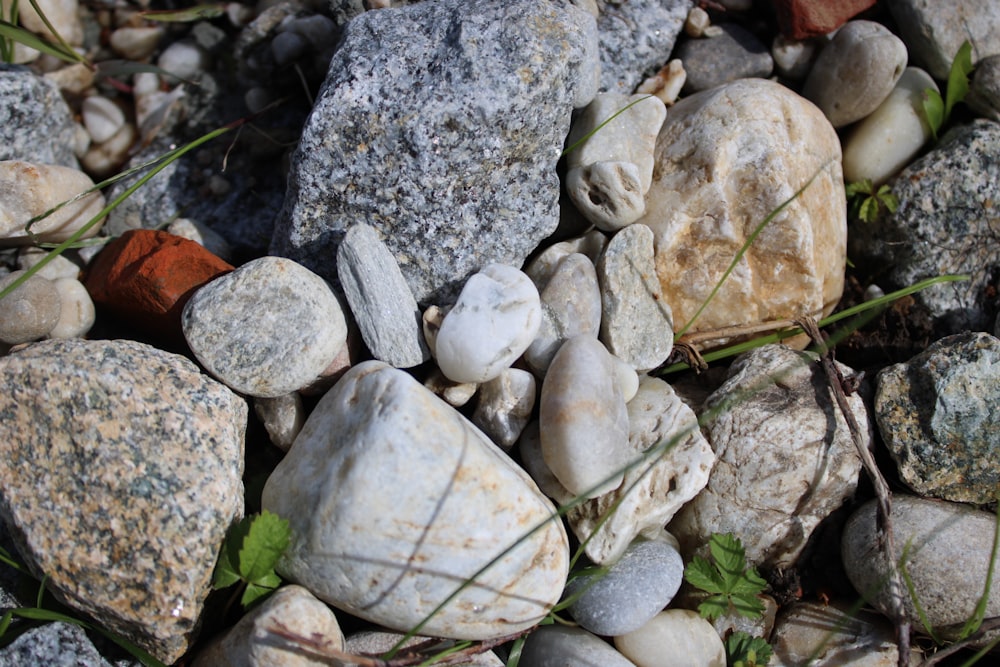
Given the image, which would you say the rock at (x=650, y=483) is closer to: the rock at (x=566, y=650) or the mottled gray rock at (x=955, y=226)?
the rock at (x=566, y=650)

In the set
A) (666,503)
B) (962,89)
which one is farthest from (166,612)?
(962,89)

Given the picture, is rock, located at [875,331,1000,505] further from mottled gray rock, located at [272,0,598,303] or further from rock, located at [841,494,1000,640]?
mottled gray rock, located at [272,0,598,303]

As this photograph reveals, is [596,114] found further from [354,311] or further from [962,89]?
[962,89]

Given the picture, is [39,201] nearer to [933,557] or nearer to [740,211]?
[740,211]

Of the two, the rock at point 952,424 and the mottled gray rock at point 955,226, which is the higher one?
the mottled gray rock at point 955,226

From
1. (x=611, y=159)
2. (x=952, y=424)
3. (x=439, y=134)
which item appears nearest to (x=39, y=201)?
(x=439, y=134)

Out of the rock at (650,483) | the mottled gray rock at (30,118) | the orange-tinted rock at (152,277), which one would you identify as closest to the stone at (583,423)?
the rock at (650,483)
